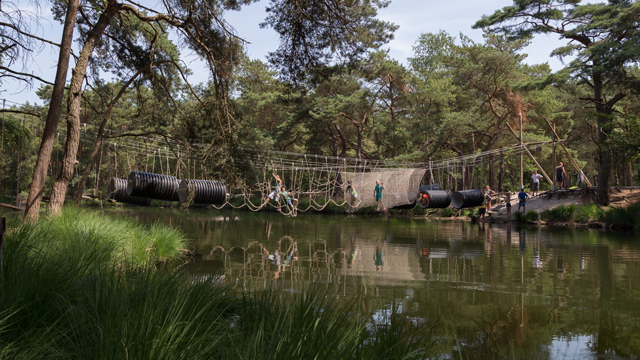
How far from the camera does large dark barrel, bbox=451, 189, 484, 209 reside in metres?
18.0

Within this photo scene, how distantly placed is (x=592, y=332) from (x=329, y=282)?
116 inches

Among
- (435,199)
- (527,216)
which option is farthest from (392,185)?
(527,216)

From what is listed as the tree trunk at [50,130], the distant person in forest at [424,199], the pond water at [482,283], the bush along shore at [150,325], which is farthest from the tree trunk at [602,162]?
the bush along shore at [150,325]

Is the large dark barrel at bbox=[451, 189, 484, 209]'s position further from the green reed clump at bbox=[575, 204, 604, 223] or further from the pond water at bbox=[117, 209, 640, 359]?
the pond water at bbox=[117, 209, 640, 359]

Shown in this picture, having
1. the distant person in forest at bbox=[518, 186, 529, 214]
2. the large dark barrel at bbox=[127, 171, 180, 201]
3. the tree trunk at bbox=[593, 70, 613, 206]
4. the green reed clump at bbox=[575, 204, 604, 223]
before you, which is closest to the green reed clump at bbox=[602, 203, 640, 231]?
the green reed clump at bbox=[575, 204, 604, 223]

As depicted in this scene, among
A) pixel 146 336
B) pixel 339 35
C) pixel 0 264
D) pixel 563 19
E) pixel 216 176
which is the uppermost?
pixel 563 19

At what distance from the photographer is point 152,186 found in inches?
474

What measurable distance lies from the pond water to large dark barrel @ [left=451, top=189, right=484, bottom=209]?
6529 millimetres

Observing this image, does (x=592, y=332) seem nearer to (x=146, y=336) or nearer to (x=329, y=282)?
(x=329, y=282)

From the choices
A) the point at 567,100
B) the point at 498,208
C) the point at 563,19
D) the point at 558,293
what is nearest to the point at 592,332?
the point at 558,293

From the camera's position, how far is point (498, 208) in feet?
75.8

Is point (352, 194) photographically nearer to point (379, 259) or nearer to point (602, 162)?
point (379, 259)

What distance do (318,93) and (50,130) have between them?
76.3ft

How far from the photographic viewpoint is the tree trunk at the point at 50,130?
6.81 meters
